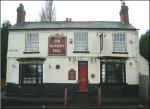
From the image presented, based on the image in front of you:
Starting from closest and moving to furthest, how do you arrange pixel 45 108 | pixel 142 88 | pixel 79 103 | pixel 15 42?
1. pixel 45 108
2. pixel 79 103
3. pixel 142 88
4. pixel 15 42

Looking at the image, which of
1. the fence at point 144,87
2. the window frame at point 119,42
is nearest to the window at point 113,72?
the window frame at point 119,42

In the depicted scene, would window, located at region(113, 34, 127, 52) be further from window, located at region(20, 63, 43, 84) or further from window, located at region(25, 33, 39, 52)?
window, located at region(25, 33, 39, 52)

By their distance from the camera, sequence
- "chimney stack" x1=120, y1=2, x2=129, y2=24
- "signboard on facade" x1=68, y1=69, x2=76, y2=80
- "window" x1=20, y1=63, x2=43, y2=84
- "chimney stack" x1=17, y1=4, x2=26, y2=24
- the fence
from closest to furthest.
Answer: the fence < "signboard on facade" x1=68, y1=69, x2=76, y2=80 < "window" x1=20, y1=63, x2=43, y2=84 < "chimney stack" x1=120, y1=2, x2=129, y2=24 < "chimney stack" x1=17, y1=4, x2=26, y2=24

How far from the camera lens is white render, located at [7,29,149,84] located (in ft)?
85.3

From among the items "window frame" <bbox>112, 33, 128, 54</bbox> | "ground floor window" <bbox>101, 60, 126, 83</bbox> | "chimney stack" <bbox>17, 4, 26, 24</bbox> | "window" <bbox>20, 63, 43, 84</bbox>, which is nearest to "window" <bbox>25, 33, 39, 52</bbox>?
"window" <bbox>20, 63, 43, 84</bbox>

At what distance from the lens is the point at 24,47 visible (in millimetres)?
26516

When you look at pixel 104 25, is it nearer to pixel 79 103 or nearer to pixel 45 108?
pixel 79 103

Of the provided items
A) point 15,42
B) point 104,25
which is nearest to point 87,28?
point 104,25

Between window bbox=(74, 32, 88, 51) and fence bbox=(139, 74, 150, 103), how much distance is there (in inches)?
199

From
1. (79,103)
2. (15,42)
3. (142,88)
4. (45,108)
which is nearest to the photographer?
(45,108)

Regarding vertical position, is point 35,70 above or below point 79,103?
above

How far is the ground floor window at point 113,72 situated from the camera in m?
25.9

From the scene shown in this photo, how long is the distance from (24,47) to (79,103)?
23.3ft

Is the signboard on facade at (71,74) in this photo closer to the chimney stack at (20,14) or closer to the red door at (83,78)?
the red door at (83,78)
